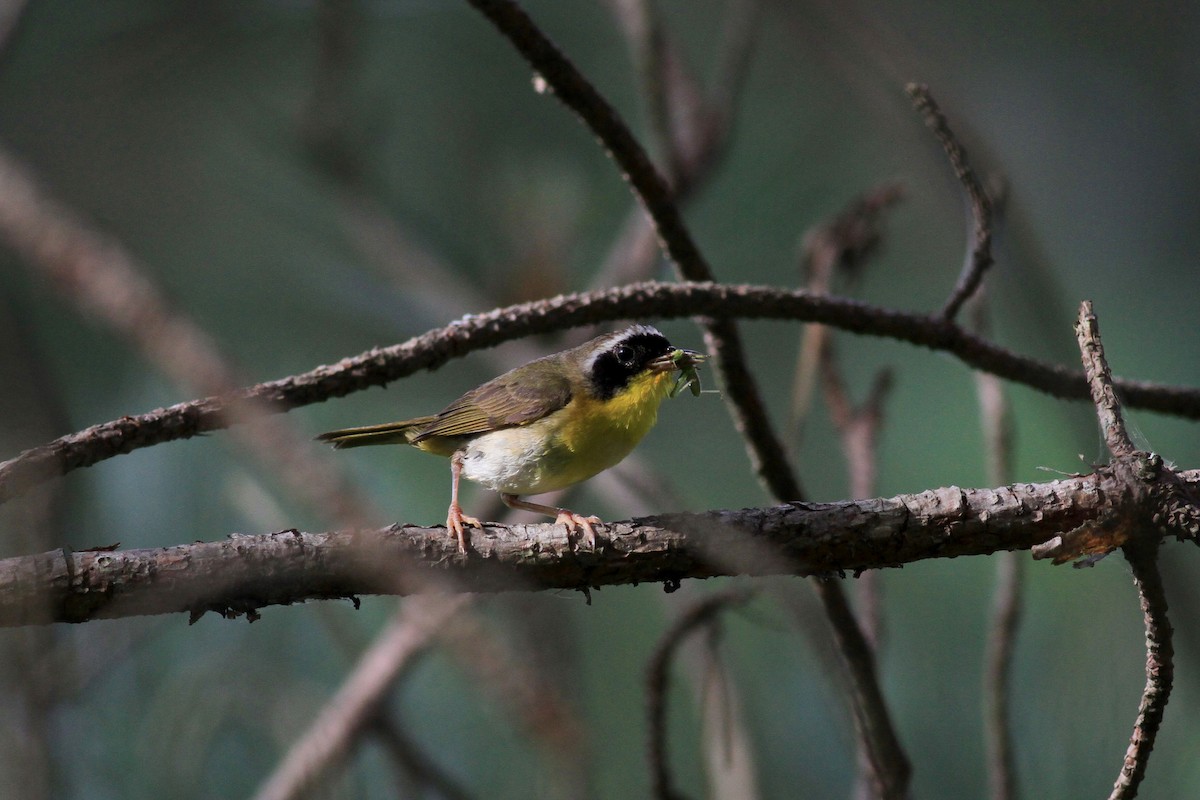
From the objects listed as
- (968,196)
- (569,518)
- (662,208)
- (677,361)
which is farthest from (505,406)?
(968,196)

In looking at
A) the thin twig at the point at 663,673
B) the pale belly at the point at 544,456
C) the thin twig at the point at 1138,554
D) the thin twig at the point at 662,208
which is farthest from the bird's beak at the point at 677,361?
the thin twig at the point at 1138,554

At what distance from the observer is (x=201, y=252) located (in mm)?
9648

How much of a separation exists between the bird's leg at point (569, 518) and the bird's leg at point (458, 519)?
216 mm

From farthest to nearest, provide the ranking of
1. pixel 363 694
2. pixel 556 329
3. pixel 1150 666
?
1. pixel 363 694
2. pixel 556 329
3. pixel 1150 666

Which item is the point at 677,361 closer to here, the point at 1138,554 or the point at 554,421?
the point at 554,421

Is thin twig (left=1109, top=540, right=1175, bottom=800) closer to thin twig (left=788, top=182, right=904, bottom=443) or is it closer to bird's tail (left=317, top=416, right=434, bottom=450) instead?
thin twig (left=788, top=182, right=904, bottom=443)

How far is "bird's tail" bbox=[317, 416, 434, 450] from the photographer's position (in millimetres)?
4023

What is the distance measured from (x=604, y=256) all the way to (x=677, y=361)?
20.4 ft

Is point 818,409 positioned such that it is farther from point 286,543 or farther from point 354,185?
point 286,543

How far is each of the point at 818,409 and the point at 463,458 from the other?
5893 millimetres

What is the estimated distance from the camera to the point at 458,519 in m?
2.90

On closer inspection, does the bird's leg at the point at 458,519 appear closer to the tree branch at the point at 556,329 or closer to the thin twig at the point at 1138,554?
the tree branch at the point at 556,329

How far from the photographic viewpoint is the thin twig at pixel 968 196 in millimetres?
2666

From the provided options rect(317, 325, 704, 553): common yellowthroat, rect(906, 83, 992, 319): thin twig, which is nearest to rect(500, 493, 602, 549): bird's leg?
rect(317, 325, 704, 553): common yellowthroat
